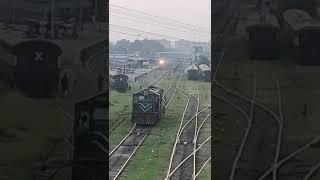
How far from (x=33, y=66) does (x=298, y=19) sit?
8.67ft

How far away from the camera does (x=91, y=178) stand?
4.11 metres

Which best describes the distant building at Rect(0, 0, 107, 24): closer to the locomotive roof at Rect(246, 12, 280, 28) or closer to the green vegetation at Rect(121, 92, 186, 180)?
the locomotive roof at Rect(246, 12, 280, 28)

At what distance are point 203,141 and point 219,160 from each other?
593 cm

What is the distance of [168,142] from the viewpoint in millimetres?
10602

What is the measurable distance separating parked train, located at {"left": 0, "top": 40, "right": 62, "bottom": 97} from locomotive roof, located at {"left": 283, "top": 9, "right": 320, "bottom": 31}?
225 cm

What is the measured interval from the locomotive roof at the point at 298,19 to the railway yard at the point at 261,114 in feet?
0.95

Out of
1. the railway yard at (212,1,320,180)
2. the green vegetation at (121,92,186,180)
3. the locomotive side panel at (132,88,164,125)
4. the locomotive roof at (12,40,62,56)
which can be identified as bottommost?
the green vegetation at (121,92,186,180)

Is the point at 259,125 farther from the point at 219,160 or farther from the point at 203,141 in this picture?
the point at 203,141

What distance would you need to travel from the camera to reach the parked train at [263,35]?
4.00 metres

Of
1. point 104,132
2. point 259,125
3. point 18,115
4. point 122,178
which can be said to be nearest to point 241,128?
point 259,125

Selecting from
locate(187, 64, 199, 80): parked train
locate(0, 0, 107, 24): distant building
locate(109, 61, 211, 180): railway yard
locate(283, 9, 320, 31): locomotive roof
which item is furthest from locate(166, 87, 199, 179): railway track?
locate(0, 0, 107, 24): distant building

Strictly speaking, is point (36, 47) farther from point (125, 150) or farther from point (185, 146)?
point (185, 146)

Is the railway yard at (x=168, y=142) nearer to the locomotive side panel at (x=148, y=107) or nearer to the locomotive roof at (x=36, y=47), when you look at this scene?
the locomotive side panel at (x=148, y=107)

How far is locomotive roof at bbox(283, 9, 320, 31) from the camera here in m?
3.97
